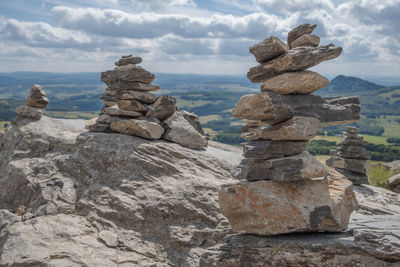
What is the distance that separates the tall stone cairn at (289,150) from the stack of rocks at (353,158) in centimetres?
1871

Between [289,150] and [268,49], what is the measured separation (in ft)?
13.4

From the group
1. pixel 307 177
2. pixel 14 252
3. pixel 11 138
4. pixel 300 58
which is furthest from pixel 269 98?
pixel 11 138

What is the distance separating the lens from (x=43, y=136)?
822 inches

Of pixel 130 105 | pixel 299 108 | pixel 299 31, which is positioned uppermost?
pixel 299 31

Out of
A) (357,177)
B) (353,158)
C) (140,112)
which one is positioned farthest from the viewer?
(353,158)

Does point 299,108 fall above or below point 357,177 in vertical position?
above

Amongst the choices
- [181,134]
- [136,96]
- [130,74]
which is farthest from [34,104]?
[181,134]

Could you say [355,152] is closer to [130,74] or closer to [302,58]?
[302,58]

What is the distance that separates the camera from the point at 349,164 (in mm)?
29609

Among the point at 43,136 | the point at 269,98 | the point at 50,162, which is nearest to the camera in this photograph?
the point at 269,98

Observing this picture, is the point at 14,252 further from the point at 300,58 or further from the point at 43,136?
the point at 300,58

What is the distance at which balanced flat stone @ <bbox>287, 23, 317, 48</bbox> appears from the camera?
12.7m

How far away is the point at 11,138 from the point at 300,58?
20.5 m

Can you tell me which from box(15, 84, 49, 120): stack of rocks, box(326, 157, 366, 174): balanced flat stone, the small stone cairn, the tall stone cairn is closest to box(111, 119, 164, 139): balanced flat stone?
the small stone cairn
